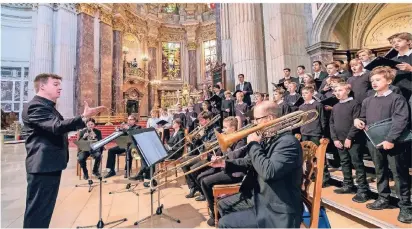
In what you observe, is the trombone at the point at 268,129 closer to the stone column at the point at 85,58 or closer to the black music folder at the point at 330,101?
the black music folder at the point at 330,101

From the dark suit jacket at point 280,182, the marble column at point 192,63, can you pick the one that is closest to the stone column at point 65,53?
the marble column at point 192,63

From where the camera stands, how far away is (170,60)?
2408 centimetres

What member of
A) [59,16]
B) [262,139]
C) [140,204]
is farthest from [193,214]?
[59,16]

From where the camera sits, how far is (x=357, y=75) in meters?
3.60

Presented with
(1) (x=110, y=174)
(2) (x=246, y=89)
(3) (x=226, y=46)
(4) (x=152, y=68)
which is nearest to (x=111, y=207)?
(1) (x=110, y=174)

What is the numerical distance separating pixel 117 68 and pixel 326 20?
1502 cm

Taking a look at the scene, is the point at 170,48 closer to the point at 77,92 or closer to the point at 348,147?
the point at 77,92

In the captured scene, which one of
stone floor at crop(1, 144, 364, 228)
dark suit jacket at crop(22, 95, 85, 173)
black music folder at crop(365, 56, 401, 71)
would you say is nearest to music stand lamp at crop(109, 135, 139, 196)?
stone floor at crop(1, 144, 364, 228)

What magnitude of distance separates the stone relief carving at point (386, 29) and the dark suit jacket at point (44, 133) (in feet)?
41.0

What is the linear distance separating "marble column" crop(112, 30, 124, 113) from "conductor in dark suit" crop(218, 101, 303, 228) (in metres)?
17.0

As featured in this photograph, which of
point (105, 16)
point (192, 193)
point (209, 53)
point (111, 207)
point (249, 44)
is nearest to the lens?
point (111, 207)

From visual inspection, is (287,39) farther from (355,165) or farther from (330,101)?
(355,165)

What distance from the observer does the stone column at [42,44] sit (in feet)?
44.6

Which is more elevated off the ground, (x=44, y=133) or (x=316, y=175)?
(x=44, y=133)
